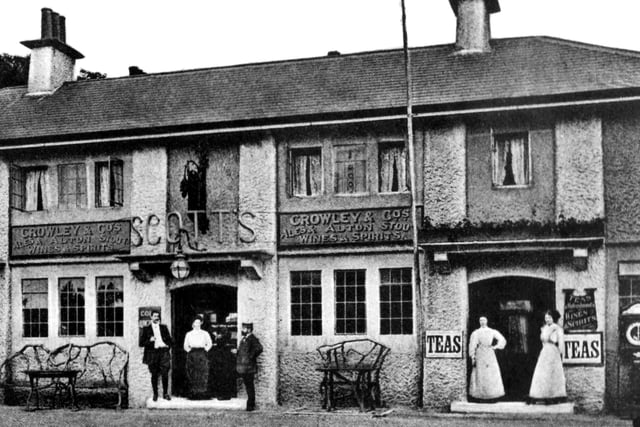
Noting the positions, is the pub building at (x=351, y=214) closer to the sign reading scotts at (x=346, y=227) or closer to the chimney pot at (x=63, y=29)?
the sign reading scotts at (x=346, y=227)

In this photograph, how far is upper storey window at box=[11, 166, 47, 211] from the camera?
1989cm

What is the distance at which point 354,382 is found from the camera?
16.6 meters

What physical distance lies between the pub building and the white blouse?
68 cm

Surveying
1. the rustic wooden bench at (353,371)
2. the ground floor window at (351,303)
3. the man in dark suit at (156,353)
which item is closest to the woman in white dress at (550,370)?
the rustic wooden bench at (353,371)

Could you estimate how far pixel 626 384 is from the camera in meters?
15.9

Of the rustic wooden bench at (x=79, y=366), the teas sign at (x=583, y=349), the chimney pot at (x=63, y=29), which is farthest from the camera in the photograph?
the chimney pot at (x=63, y=29)

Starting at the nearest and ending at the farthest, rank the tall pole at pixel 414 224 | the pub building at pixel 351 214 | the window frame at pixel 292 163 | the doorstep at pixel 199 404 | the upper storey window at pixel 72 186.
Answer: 1. the pub building at pixel 351 214
2. the tall pole at pixel 414 224
3. the doorstep at pixel 199 404
4. the window frame at pixel 292 163
5. the upper storey window at pixel 72 186

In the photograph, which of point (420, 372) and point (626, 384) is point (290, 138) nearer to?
point (420, 372)

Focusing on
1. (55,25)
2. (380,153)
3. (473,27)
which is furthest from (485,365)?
(55,25)

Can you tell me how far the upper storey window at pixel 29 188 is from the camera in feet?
65.3

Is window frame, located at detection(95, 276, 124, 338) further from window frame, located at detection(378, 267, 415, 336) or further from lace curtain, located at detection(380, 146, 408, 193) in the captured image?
lace curtain, located at detection(380, 146, 408, 193)

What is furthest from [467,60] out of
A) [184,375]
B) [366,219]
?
[184,375]

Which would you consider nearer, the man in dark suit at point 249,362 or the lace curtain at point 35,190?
the man in dark suit at point 249,362

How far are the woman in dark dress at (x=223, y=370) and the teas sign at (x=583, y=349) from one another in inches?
258
